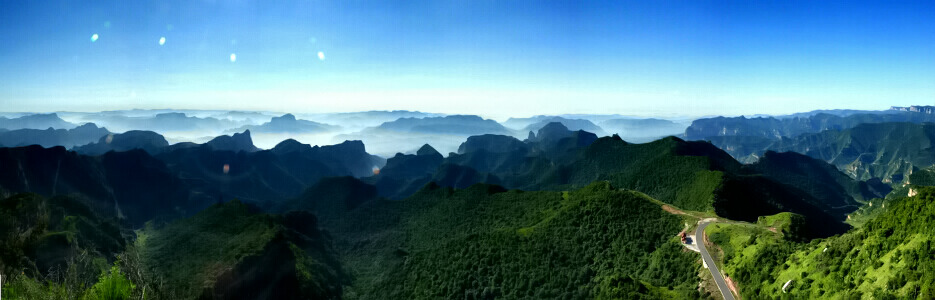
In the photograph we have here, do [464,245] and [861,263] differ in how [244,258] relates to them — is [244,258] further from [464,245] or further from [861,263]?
[861,263]

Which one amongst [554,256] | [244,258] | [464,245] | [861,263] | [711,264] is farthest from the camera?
[244,258]

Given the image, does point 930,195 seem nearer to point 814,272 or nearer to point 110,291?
point 814,272

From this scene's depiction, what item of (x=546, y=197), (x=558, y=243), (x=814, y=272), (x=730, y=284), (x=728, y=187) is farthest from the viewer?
(x=546, y=197)

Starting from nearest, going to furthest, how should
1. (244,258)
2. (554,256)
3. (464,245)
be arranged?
(554,256) → (464,245) → (244,258)

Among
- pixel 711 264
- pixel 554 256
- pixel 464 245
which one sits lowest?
pixel 464 245

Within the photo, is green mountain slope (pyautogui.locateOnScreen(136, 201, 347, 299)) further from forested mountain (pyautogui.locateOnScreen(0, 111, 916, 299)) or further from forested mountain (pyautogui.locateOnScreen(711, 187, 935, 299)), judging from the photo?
forested mountain (pyautogui.locateOnScreen(711, 187, 935, 299))

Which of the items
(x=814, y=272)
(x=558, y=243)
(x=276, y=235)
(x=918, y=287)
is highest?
(x=918, y=287)

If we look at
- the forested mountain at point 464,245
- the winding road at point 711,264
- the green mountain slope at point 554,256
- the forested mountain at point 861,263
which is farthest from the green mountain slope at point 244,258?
the forested mountain at point 861,263

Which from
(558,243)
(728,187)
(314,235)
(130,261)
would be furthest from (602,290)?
(314,235)

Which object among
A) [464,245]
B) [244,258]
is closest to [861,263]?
[464,245]
